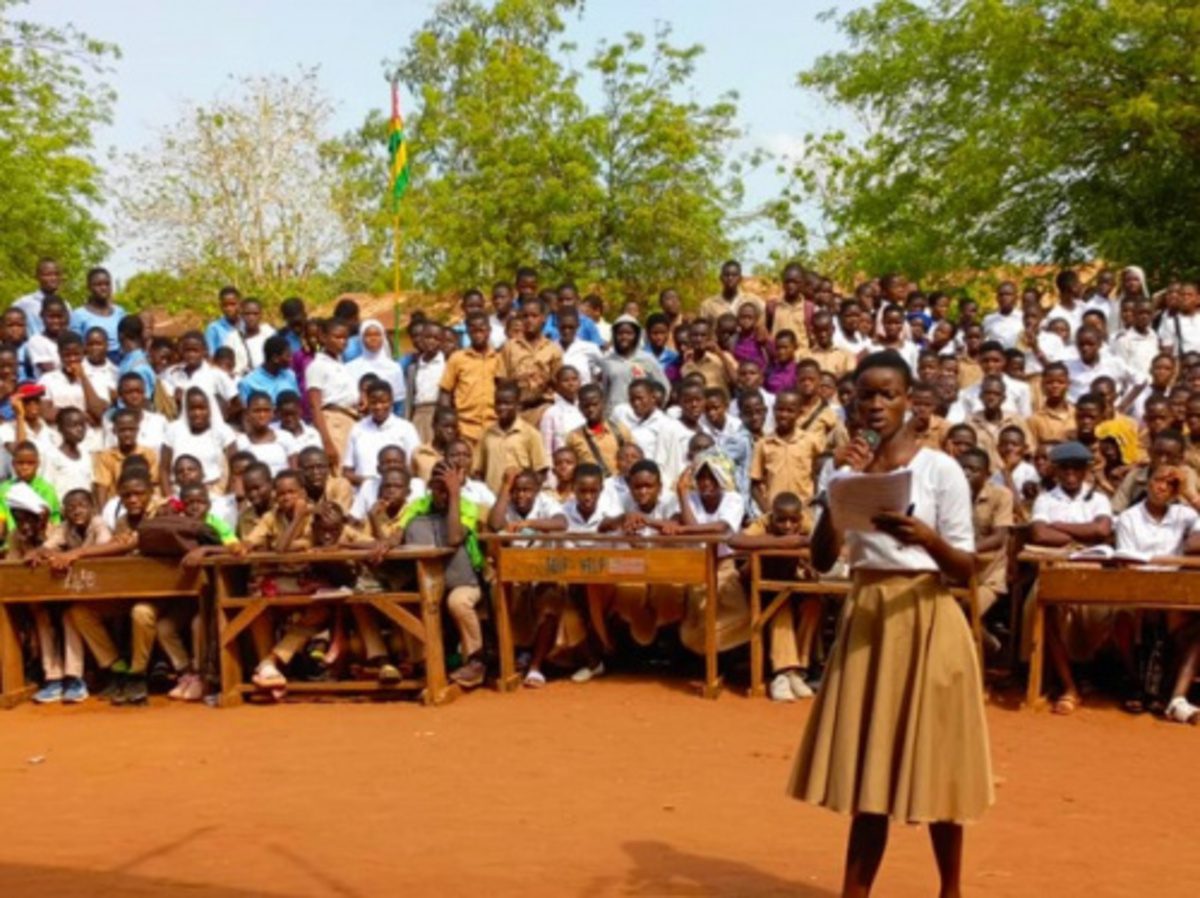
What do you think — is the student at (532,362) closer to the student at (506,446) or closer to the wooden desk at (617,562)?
the student at (506,446)

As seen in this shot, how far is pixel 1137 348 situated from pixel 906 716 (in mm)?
9310

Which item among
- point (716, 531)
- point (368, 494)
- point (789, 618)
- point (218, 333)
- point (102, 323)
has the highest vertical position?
point (102, 323)

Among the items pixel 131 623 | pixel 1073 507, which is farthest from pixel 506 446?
pixel 1073 507

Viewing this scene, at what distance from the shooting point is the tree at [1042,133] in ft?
64.6

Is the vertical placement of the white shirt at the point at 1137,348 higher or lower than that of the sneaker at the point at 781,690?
higher

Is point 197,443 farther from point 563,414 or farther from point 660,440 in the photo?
point 660,440

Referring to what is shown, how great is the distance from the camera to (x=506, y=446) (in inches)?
460

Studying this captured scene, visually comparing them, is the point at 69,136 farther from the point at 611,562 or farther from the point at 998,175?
the point at 611,562

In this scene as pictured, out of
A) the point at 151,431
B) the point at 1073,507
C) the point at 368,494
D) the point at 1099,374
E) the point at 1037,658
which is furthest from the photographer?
the point at 1099,374

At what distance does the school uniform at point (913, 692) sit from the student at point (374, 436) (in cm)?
695

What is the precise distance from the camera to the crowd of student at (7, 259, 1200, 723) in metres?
10.6

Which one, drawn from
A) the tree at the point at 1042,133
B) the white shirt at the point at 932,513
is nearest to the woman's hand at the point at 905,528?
the white shirt at the point at 932,513

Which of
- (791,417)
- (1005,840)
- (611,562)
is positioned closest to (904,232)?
(791,417)

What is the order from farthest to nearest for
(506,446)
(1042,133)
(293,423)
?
1. (1042,133)
2. (293,423)
3. (506,446)
